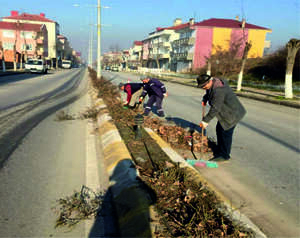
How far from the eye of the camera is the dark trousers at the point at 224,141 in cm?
477

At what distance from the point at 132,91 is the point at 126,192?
20.7 ft

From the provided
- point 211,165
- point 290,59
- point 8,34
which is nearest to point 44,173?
point 211,165

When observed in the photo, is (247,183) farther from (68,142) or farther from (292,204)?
(68,142)

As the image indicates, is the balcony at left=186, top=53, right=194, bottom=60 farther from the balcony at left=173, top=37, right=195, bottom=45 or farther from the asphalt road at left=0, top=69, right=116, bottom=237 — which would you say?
the asphalt road at left=0, top=69, right=116, bottom=237

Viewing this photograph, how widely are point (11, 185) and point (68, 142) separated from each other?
220 centimetres

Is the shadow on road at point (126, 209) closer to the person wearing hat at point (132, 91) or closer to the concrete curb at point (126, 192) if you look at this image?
the concrete curb at point (126, 192)

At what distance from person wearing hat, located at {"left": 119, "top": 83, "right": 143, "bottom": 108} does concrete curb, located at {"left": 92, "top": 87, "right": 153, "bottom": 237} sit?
3870 millimetres

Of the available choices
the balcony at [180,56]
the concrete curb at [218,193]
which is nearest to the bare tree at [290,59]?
the concrete curb at [218,193]

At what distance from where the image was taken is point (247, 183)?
4.08 meters

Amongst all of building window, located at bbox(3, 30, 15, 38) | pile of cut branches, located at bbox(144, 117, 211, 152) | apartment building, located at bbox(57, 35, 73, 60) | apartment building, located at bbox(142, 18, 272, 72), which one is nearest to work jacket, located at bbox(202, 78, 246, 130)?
pile of cut branches, located at bbox(144, 117, 211, 152)

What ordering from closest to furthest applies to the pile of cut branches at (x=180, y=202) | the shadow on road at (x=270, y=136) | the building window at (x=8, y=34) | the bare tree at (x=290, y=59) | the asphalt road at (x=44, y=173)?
the pile of cut branches at (x=180, y=202), the asphalt road at (x=44, y=173), the shadow on road at (x=270, y=136), the bare tree at (x=290, y=59), the building window at (x=8, y=34)

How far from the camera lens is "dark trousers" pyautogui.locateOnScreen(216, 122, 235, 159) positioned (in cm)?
477

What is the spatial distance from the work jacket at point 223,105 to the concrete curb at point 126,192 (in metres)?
1.67

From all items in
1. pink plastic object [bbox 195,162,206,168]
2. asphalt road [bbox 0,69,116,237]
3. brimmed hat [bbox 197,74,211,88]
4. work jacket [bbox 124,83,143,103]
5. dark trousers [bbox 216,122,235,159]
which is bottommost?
asphalt road [bbox 0,69,116,237]
